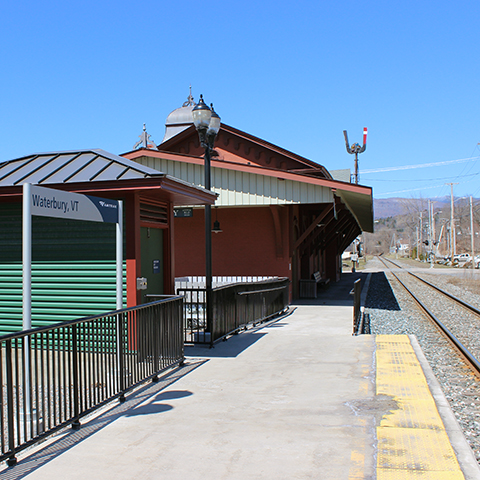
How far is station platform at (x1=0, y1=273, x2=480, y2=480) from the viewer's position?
3957 mm

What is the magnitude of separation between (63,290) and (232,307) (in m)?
3.16

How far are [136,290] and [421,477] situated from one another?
18.7ft

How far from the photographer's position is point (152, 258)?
9.45 m

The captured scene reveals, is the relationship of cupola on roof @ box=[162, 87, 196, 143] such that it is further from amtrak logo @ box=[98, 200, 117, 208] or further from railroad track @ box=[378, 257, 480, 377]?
amtrak logo @ box=[98, 200, 117, 208]

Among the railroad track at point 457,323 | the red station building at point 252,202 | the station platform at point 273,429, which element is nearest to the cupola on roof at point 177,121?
the red station building at point 252,202

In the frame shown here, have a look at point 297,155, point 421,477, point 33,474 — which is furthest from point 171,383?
point 297,155

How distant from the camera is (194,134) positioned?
20.9m

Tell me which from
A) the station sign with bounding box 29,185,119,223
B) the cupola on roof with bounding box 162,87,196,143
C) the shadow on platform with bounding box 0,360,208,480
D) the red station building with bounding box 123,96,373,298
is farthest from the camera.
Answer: the cupola on roof with bounding box 162,87,196,143

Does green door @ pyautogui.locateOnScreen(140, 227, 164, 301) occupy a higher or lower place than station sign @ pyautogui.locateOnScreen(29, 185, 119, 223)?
lower

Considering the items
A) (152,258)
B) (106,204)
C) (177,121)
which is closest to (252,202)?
(152,258)

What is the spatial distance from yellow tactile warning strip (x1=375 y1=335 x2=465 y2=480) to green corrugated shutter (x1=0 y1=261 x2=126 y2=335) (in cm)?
456

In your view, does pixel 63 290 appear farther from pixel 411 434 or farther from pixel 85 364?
pixel 411 434

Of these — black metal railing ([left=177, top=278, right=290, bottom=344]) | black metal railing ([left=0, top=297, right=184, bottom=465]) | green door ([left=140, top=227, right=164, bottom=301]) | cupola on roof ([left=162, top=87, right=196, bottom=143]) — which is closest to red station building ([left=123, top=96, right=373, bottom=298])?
black metal railing ([left=177, top=278, right=290, bottom=344])

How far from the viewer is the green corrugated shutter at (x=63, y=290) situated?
8.70 meters
